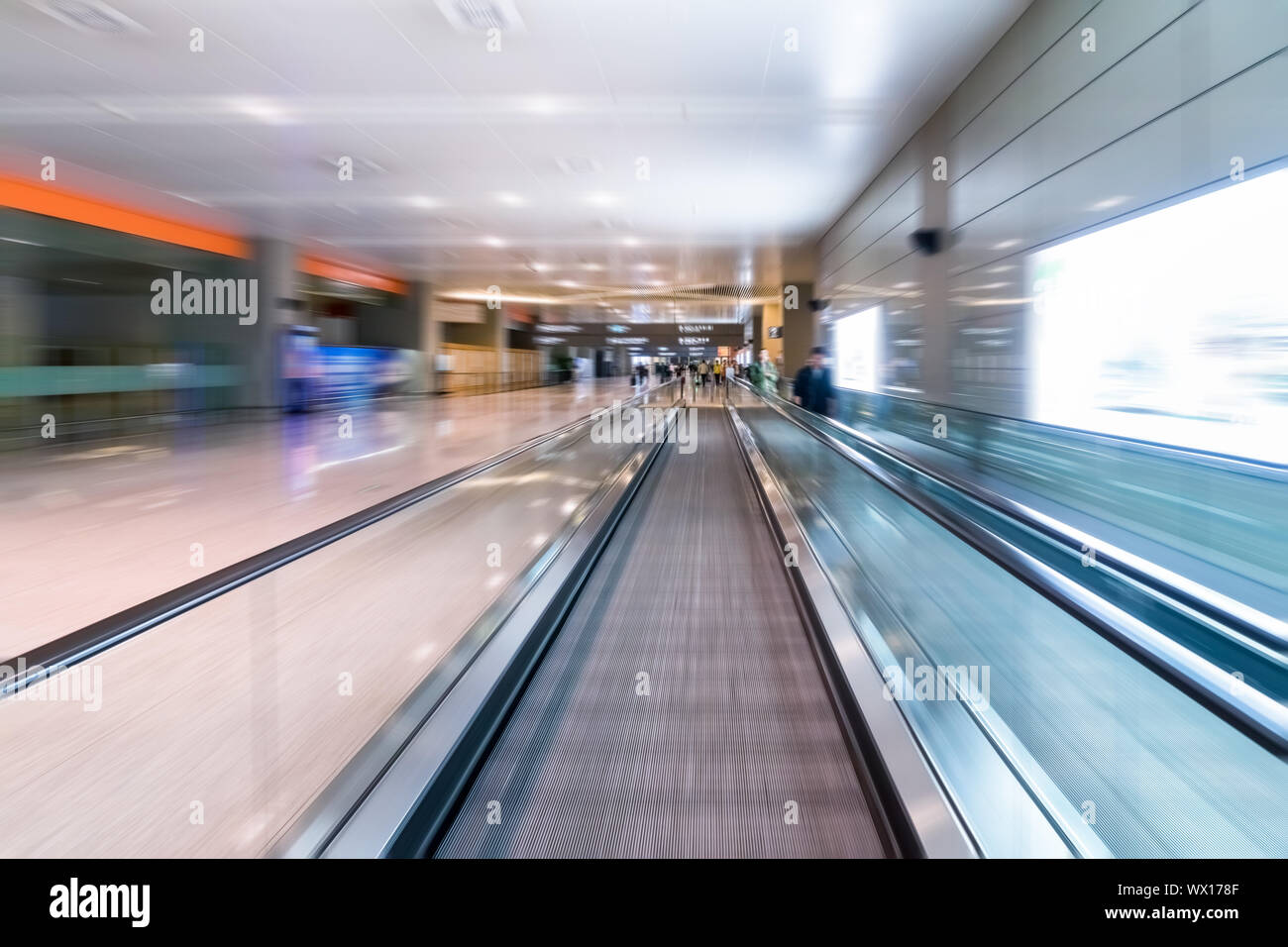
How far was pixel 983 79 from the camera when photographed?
Answer: 8125mm

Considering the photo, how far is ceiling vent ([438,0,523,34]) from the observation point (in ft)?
21.7

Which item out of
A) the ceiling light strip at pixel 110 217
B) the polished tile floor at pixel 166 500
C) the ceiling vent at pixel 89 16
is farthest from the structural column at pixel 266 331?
the ceiling vent at pixel 89 16

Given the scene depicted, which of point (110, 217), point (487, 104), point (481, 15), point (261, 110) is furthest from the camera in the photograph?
point (110, 217)

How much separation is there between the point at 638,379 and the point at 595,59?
36771 mm

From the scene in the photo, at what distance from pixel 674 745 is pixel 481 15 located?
6.75 metres

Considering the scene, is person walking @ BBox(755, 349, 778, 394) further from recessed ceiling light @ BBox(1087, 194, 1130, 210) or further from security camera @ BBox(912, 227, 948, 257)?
recessed ceiling light @ BBox(1087, 194, 1130, 210)

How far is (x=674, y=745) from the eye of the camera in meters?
2.71

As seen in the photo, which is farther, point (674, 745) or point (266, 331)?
point (266, 331)

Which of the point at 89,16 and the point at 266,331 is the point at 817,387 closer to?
the point at 89,16

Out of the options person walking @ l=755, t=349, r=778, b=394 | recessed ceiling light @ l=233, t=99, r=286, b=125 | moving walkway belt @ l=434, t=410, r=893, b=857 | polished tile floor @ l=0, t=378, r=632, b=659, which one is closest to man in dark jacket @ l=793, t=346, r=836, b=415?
polished tile floor @ l=0, t=378, r=632, b=659

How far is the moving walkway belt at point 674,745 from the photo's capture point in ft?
7.09

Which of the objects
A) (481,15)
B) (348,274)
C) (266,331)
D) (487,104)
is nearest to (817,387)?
(487,104)

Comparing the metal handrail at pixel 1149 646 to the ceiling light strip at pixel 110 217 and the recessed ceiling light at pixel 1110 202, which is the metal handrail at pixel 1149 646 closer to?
the recessed ceiling light at pixel 1110 202
